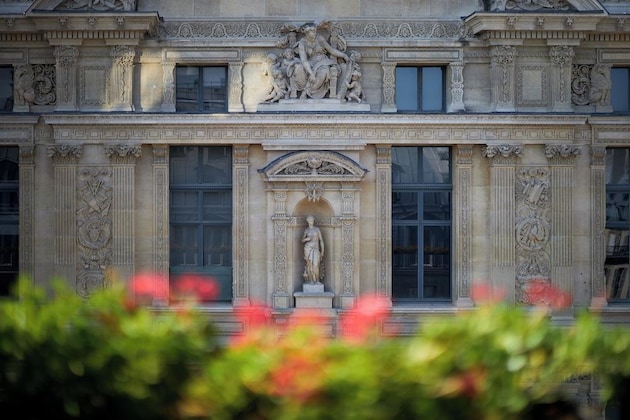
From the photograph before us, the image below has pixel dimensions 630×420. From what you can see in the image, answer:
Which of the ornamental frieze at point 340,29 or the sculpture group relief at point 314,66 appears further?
the ornamental frieze at point 340,29

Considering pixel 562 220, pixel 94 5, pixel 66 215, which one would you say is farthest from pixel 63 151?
pixel 562 220

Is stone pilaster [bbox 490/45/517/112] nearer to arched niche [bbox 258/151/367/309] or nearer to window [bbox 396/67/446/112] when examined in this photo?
window [bbox 396/67/446/112]

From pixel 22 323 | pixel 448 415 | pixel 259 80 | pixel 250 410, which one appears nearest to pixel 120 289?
pixel 22 323

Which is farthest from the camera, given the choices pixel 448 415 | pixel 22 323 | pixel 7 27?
pixel 7 27

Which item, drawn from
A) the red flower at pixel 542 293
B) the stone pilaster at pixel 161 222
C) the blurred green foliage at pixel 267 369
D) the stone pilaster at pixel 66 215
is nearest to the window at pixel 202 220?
the stone pilaster at pixel 161 222

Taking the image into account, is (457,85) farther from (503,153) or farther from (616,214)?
(616,214)

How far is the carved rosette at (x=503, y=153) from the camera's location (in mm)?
23766

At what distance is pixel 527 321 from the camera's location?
35.1 ft

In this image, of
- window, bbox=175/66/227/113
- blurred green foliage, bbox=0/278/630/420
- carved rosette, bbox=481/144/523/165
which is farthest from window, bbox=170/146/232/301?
blurred green foliage, bbox=0/278/630/420

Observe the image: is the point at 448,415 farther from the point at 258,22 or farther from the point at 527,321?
the point at 258,22

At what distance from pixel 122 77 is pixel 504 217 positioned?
853 cm

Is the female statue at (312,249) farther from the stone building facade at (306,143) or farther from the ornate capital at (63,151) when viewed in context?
the ornate capital at (63,151)

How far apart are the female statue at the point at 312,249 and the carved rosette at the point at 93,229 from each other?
13.4 feet

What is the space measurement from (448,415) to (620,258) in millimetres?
15925
